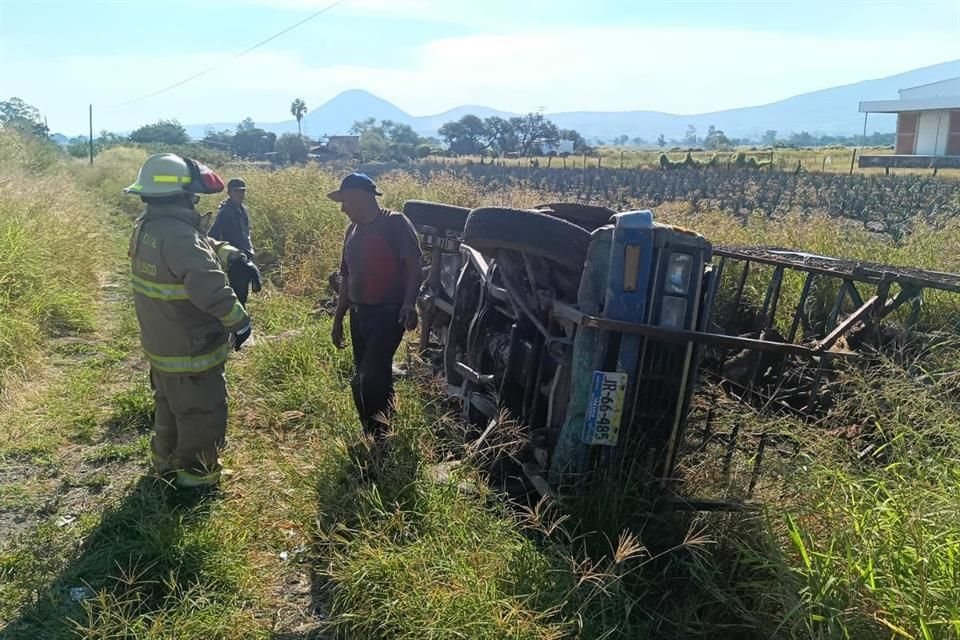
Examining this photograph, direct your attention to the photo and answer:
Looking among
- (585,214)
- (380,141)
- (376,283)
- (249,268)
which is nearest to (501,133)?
(380,141)

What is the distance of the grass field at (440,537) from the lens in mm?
2215

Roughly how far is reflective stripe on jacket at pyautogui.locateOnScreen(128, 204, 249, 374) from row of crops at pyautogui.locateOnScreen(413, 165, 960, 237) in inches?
526

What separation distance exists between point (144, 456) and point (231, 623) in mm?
1917

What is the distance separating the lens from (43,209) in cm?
960

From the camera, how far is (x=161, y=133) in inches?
2224

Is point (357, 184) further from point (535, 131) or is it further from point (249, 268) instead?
point (535, 131)

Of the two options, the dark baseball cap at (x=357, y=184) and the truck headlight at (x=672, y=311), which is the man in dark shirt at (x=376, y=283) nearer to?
the dark baseball cap at (x=357, y=184)

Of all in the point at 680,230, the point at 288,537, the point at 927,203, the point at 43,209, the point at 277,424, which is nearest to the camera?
the point at 680,230

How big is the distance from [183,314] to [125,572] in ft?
4.18

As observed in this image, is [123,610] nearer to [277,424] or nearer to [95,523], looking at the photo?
[95,523]

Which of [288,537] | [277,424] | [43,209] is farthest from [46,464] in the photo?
[43,209]

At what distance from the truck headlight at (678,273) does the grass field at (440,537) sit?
2.21 feet

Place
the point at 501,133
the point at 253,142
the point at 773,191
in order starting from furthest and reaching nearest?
the point at 501,133, the point at 253,142, the point at 773,191

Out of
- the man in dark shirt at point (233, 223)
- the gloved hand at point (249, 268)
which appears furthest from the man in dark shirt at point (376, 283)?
the man in dark shirt at point (233, 223)
